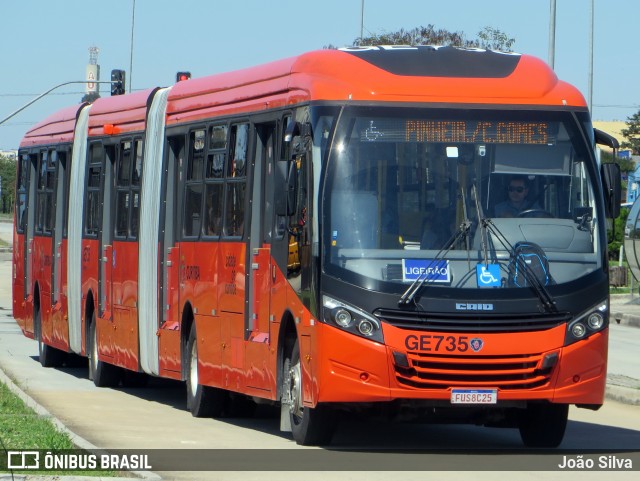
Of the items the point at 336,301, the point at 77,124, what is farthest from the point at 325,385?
the point at 77,124

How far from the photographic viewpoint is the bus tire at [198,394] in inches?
618

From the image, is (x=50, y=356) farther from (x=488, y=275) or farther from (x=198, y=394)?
(x=488, y=275)

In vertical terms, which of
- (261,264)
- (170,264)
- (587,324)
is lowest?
(587,324)

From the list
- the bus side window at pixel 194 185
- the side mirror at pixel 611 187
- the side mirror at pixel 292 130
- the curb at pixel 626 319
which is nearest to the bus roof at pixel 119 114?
the bus side window at pixel 194 185

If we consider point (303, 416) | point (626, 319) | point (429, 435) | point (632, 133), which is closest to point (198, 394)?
point (429, 435)

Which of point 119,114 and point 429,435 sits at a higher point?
point 119,114

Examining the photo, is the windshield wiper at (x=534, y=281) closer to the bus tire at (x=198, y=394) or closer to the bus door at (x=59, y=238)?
the bus tire at (x=198, y=394)

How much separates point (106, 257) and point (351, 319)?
8366 millimetres

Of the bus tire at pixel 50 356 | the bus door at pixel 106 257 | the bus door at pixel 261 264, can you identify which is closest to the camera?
the bus door at pixel 261 264

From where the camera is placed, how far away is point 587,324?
12.1 m

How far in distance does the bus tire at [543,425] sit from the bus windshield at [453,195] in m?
1.30

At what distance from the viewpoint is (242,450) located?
12.5 meters

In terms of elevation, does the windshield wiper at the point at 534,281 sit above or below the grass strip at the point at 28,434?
above

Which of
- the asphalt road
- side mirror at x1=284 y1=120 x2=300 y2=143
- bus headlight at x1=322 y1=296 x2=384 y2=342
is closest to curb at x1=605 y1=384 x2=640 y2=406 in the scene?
the asphalt road
